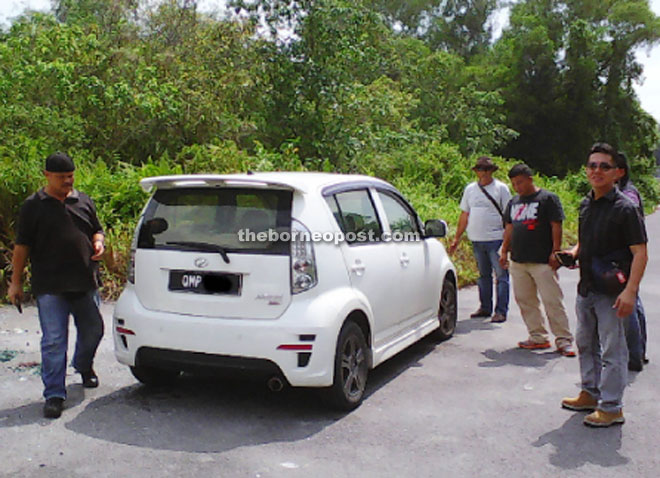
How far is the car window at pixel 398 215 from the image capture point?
249 inches

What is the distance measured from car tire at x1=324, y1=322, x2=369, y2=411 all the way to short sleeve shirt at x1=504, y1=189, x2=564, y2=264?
93.3 inches

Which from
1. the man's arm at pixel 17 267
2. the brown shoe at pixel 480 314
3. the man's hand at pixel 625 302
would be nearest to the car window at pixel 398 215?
the man's hand at pixel 625 302

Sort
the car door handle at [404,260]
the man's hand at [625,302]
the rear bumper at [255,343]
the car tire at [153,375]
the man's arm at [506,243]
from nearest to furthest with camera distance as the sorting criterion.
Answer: the man's hand at [625,302] → the rear bumper at [255,343] → the car tire at [153,375] → the car door handle at [404,260] → the man's arm at [506,243]

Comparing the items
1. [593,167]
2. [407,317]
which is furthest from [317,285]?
[593,167]

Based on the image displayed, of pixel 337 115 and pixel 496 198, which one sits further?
pixel 337 115

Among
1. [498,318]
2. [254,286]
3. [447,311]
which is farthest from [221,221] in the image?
[498,318]

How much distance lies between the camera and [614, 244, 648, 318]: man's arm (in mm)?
4543

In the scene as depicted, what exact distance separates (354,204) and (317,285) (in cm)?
108

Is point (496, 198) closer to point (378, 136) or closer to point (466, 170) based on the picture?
point (378, 136)

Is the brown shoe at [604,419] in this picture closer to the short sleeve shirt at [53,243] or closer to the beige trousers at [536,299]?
the beige trousers at [536,299]

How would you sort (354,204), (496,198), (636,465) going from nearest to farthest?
(636,465) → (354,204) → (496,198)

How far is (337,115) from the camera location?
14898 millimetres

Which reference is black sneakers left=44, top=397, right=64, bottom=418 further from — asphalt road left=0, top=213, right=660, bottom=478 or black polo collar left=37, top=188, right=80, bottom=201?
black polo collar left=37, top=188, right=80, bottom=201
